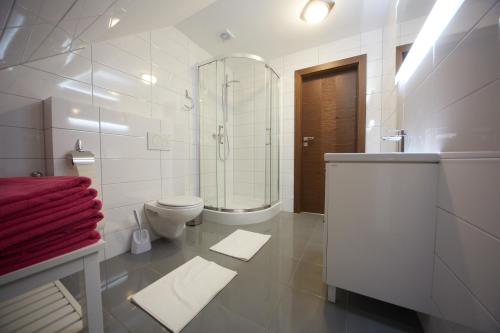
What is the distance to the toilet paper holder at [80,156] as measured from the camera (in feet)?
3.53

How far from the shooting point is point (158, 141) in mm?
1639

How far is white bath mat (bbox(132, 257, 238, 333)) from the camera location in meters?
0.83

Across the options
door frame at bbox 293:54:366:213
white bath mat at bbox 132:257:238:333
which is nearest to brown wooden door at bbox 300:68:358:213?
door frame at bbox 293:54:366:213

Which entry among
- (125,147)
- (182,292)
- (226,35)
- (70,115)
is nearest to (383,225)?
(182,292)

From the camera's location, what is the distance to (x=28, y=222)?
438 mm

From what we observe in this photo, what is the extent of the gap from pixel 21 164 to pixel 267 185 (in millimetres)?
2086

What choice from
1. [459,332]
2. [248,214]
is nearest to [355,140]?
[248,214]

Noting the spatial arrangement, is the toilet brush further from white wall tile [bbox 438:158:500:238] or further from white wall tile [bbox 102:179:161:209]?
white wall tile [bbox 438:158:500:238]

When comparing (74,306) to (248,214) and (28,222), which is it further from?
(248,214)

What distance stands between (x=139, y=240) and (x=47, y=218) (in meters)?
1.12

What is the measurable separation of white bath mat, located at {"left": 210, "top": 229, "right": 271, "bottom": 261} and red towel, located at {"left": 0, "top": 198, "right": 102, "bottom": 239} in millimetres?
1041

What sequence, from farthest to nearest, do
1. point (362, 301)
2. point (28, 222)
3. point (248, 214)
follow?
1. point (248, 214)
2. point (362, 301)
3. point (28, 222)

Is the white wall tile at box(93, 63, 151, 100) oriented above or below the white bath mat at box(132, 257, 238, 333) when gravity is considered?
above

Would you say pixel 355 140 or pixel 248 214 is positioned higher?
pixel 355 140
